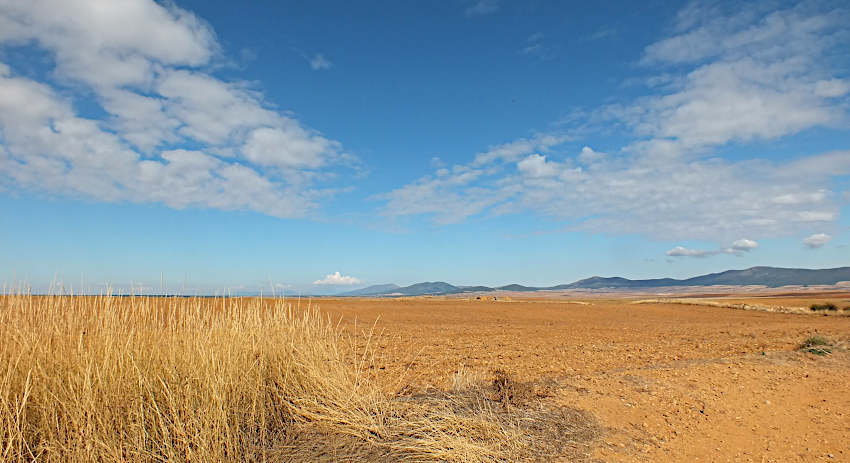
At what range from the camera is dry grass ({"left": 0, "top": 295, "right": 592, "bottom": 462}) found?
4.15 meters

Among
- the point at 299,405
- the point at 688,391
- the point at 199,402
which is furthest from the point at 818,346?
the point at 199,402

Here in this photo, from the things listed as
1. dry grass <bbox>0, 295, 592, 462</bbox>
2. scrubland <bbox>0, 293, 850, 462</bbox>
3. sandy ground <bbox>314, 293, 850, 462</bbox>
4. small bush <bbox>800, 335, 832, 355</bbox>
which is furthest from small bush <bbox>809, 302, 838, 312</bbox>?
dry grass <bbox>0, 295, 592, 462</bbox>

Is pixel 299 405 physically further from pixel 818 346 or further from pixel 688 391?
pixel 818 346

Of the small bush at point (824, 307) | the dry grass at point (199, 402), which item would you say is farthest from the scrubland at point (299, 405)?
the small bush at point (824, 307)

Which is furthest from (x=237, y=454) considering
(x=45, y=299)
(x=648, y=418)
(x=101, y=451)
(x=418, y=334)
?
(x=418, y=334)

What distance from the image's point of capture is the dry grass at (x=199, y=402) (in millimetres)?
4152

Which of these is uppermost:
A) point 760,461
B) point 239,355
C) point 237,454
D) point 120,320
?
point 120,320

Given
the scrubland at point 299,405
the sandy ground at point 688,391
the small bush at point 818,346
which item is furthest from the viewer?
the small bush at point 818,346

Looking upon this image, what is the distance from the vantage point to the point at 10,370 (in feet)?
13.7

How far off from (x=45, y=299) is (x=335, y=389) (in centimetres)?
379

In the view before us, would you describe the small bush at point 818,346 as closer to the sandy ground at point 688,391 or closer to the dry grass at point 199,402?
the sandy ground at point 688,391

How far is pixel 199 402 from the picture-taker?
470cm

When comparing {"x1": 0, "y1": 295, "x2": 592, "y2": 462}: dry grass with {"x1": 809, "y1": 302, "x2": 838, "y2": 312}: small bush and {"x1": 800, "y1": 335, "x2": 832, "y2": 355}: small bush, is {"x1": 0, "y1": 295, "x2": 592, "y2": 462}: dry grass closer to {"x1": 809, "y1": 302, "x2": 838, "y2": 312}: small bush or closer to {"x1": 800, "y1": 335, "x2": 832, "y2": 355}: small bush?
{"x1": 800, "y1": 335, "x2": 832, "y2": 355}: small bush

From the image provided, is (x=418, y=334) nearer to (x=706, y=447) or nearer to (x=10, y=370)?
(x=706, y=447)
